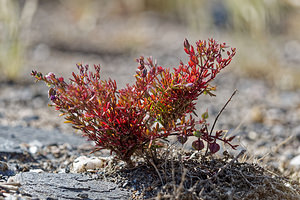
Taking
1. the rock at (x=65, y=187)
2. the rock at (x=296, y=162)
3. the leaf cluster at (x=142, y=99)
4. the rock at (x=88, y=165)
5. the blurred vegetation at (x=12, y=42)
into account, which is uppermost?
the blurred vegetation at (x=12, y=42)

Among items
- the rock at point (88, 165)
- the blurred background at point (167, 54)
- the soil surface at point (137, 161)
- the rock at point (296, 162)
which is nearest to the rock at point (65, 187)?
the soil surface at point (137, 161)

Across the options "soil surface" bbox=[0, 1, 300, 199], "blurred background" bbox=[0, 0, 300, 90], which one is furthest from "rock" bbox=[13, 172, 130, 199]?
"blurred background" bbox=[0, 0, 300, 90]

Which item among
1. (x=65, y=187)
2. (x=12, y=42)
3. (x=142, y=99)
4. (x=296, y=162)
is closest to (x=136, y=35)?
(x=12, y=42)

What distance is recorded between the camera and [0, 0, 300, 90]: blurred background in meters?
4.84

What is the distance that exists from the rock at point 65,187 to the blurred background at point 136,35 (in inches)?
123

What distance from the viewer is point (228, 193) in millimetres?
1696

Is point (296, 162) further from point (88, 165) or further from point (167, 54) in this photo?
point (167, 54)

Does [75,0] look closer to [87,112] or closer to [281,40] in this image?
[281,40]

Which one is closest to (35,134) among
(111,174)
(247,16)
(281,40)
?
(111,174)

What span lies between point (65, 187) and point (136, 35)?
587cm

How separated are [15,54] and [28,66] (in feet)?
2.24

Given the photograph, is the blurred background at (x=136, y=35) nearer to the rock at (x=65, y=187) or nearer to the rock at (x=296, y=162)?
the rock at (x=296, y=162)

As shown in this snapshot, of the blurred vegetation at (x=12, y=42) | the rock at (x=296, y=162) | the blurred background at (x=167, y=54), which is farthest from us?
the blurred vegetation at (x=12, y=42)

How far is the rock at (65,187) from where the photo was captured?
170 cm
